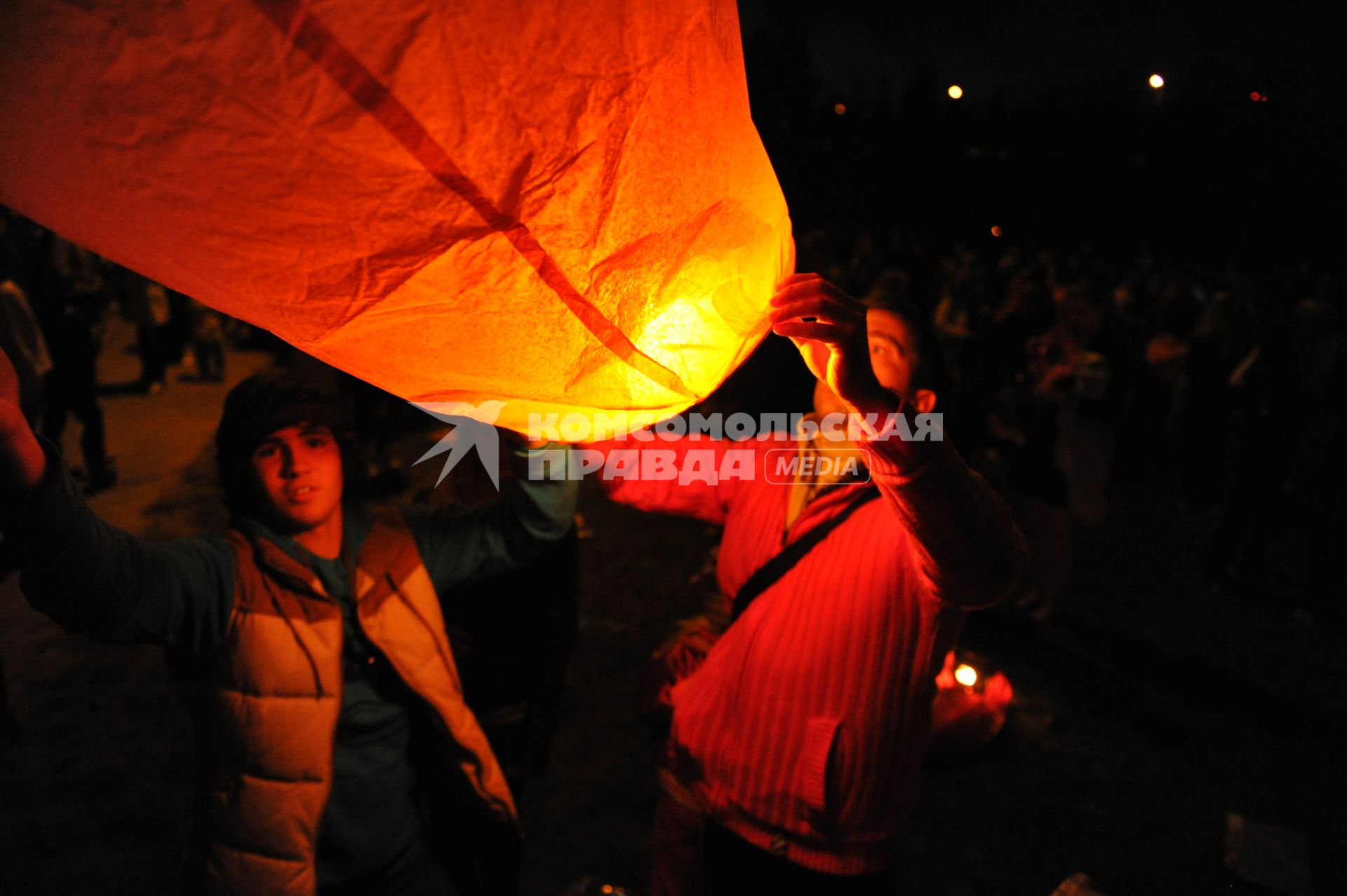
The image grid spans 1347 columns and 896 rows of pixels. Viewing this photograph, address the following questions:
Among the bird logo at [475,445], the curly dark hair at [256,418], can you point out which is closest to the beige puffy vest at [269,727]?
the curly dark hair at [256,418]

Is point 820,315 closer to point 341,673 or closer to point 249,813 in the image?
point 341,673

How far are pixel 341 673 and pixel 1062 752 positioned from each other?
3684 millimetres

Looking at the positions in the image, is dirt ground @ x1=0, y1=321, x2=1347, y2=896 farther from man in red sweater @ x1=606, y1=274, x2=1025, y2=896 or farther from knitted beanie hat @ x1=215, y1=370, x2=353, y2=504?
knitted beanie hat @ x1=215, y1=370, x2=353, y2=504

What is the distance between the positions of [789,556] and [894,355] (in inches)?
20.3

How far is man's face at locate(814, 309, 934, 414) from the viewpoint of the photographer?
169 cm

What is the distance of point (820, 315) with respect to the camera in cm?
112

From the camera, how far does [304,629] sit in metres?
1.67

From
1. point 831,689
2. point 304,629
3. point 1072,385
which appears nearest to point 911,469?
point 831,689

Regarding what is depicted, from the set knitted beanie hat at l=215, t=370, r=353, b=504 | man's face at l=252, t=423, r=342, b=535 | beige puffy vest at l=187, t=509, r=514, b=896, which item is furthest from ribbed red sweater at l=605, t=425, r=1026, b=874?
knitted beanie hat at l=215, t=370, r=353, b=504

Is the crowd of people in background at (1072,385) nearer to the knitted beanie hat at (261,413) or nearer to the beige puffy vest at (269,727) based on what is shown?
the knitted beanie hat at (261,413)

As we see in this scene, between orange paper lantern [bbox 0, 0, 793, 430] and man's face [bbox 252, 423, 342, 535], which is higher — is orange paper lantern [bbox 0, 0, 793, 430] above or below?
above

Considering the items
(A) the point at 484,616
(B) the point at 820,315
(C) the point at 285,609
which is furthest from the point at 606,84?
(A) the point at 484,616

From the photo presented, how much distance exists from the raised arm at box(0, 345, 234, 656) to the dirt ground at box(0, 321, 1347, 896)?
6.77ft

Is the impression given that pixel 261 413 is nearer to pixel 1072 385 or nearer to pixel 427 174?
pixel 427 174
